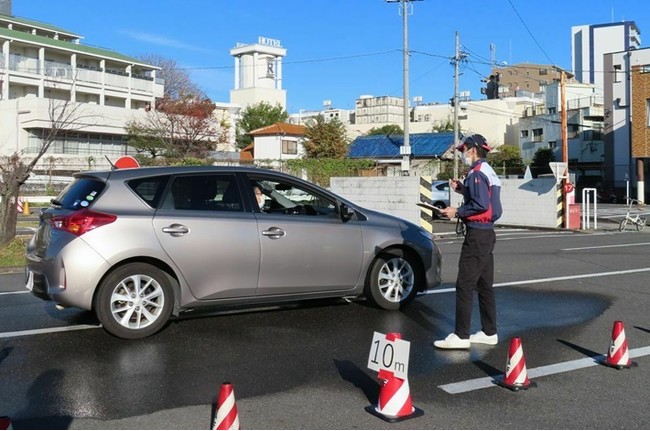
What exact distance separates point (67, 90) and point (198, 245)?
4744 cm

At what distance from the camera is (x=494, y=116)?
88688 millimetres

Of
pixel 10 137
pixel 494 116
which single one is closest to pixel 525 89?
pixel 494 116

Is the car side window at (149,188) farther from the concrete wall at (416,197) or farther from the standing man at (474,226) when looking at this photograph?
the concrete wall at (416,197)

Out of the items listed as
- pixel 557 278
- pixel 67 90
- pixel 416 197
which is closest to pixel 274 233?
pixel 557 278

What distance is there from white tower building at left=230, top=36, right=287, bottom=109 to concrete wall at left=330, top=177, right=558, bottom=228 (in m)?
67.0

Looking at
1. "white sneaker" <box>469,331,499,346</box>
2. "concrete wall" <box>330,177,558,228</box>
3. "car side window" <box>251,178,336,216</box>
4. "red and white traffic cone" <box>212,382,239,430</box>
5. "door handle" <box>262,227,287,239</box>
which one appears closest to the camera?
"red and white traffic cone" <box>212,382,239,430</box>

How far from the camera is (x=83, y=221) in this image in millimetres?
6262

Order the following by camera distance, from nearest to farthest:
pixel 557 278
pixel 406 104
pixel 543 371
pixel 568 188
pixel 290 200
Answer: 1. pixel 543 371
2. pixel 290 200
3. pixel 557 278
4. pixel 568 188
5. pixel 406 104

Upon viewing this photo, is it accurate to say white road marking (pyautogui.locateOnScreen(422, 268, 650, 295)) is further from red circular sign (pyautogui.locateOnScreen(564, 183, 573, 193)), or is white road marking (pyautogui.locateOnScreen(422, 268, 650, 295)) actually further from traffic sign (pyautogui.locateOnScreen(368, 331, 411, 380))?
red circular sign (pyautogui.locateOnScreen(564, 183, 573, 193))

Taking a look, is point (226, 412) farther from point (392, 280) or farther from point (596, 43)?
point (596, 43)

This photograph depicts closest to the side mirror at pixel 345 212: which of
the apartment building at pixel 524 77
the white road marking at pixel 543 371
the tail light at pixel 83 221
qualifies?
the tail light at pixel 83 221

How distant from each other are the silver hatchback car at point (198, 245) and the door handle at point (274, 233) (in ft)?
0.04

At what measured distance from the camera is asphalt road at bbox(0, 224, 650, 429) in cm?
446

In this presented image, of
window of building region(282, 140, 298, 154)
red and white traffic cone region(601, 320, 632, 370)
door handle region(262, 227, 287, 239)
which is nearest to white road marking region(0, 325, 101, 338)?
door handle region(262, 227, 287, 239)
